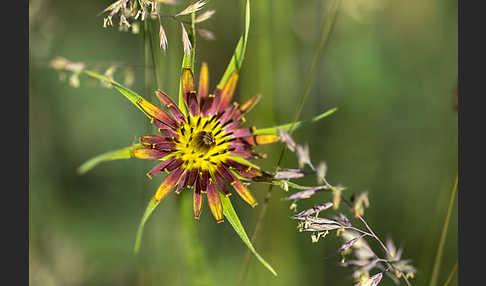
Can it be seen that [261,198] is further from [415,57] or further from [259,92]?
[415,57]

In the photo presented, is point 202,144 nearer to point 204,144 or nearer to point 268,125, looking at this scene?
point 204,144

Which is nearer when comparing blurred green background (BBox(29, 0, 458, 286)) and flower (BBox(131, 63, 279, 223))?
flower (BBox(131, 63, 279, 223))

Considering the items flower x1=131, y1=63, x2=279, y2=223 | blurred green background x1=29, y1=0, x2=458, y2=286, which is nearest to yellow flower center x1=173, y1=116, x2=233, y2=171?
flower x1=131, y1=63, x2=279, y2=223

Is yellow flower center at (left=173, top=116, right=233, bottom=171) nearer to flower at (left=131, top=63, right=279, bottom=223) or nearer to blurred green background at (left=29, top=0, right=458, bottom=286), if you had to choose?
flower at (left=131, top=63, right=279, bottom=223)

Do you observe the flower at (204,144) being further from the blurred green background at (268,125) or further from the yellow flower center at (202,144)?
the blurred green background at (268,125)

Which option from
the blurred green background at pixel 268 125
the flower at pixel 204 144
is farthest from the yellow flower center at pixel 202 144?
the blurred green background at pixel 268 125

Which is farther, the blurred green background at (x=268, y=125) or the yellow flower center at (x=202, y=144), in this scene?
the blurred green background at (x=268, y=125)

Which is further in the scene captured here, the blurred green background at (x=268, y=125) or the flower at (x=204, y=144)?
the blurred green background at (x=268, y=125)
